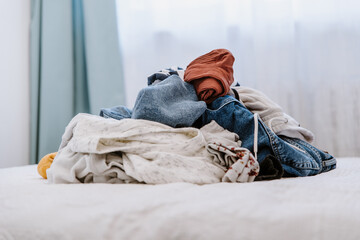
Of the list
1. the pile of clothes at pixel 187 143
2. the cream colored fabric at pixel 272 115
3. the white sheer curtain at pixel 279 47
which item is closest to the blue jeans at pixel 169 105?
the pile of clothes at pixel 187 143

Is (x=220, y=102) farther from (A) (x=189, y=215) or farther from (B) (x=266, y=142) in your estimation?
(A) (x=189, y=215)

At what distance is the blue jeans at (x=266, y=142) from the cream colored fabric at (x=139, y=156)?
0.08 m

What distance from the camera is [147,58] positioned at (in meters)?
1.89

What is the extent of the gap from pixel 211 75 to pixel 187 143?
261 mm

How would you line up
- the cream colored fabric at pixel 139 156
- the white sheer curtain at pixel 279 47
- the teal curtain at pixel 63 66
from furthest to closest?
the teal curtain at pixel 63 66, the white sheer curtain at pixel 279 47, the cream colored fabric at pixel 139 156

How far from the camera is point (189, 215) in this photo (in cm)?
43

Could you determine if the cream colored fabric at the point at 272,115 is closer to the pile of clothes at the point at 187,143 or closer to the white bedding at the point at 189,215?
the pile of clothes at the point at 187,143
